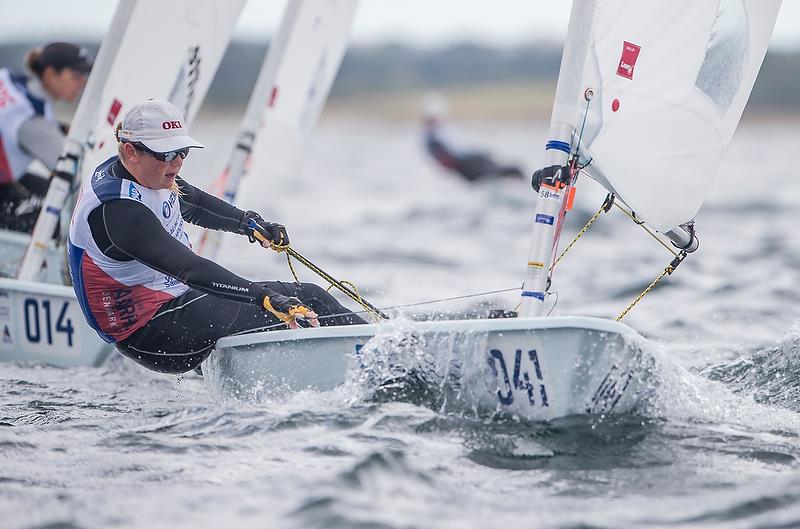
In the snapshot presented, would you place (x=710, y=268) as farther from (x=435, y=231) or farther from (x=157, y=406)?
(x=157, y=406)

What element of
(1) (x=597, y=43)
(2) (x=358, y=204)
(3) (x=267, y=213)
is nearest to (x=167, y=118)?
(1) (x=597, y=43)

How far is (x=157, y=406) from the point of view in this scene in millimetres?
4215

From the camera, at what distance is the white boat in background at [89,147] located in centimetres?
510

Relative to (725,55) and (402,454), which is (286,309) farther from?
(725,55)

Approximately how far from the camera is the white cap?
3686 millimetres

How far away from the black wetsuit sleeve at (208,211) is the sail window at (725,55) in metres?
1.77

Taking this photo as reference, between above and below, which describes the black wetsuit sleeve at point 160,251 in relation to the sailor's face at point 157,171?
below

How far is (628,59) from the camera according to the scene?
12.3ft

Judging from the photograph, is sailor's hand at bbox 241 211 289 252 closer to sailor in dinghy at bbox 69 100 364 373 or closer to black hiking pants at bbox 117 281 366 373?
sailor in dinghy at bbox 69 100 364 373

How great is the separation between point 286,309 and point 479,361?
646mm

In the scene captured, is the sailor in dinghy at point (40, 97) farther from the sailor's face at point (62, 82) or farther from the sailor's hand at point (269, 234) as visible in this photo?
the sailor's hand at point (269, 234)

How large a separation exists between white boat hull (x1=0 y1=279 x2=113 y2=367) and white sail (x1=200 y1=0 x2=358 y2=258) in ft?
3.34

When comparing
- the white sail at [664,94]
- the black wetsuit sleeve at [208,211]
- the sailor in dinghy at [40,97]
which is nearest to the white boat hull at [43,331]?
the sailor in dinghy at [40,97]

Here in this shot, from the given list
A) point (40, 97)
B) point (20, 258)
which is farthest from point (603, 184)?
point (20, 258)
